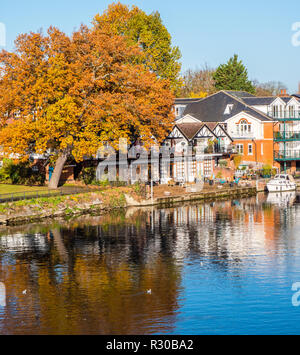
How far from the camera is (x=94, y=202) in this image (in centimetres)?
6925

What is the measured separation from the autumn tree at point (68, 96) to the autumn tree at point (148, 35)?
27007 mm

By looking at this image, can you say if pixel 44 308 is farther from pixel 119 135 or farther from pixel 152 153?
pixel 152 153

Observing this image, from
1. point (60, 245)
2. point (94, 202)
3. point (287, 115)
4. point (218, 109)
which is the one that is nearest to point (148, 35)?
point (218, 109)

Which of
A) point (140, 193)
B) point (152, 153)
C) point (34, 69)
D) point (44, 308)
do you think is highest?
point (34, 69)

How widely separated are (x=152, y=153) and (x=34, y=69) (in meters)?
25.5

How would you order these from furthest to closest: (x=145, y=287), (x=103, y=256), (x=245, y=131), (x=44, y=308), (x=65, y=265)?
1. (x=245, y=131)
2. (x=103, y=256)
3. (x=65, y=265)
4. (x=145, y=287)
5. (x=44, y=308)

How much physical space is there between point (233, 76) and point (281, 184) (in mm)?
56772

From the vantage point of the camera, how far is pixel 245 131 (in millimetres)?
104625

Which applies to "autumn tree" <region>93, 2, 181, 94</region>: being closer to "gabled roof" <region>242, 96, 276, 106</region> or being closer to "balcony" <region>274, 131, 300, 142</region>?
"gabled roof" <region>242, 96, 276, 106</region>

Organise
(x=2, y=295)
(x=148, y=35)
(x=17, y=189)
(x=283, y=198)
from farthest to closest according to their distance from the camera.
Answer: (x=148, y=35)
(x=283, y=198)
(x=17, y=189)
(x=2, y=295)

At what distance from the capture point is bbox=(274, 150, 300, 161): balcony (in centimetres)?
10362

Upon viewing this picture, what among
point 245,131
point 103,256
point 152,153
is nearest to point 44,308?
point 103,256

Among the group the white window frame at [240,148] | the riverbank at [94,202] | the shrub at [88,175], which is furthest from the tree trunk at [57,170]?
the white window frame at [240,148]

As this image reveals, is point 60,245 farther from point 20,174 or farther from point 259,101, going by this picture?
point 259,101
